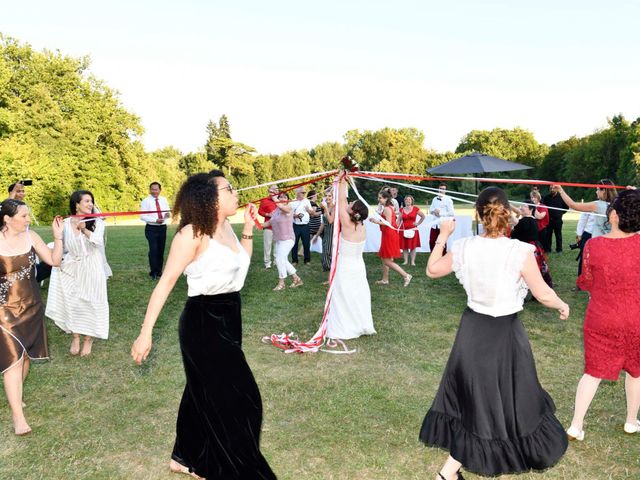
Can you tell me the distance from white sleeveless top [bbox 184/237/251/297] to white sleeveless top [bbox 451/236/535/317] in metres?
1.40

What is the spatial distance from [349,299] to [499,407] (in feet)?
12.4

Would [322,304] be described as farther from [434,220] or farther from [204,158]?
[204,158]

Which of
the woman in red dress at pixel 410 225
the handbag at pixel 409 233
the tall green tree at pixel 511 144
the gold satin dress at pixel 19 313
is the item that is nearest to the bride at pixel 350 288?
the gold satin dress at pixel 19 313

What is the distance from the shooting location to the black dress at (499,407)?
2.98m

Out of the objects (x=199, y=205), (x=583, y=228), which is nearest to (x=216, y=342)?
(x=199, y=205)

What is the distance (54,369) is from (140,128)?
131 ft

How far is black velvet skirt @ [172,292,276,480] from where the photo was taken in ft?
9.98

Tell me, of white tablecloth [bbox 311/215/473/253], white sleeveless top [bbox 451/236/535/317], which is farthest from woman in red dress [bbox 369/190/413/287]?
white sleeveless top [bbox 451/236/535/317]

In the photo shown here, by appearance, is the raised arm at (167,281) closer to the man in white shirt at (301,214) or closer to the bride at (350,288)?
the bride at (350,288)

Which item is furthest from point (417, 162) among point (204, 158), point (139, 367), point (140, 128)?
point (139, 367)

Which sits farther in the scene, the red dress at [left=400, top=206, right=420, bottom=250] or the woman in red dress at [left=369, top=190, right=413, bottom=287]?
the red dress at [left=400, top=206, right=420, bottom=250]

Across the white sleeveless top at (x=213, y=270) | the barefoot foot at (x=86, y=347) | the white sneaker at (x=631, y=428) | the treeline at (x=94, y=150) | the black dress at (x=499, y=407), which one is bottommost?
the white sneaker at (x=631, y=428)

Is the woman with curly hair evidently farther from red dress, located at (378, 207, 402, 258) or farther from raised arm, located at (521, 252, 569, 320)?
red dress, located at (378, 207, 402, 258)

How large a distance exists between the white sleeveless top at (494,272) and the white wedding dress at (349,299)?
3.63 m
